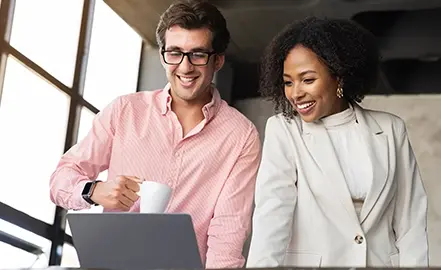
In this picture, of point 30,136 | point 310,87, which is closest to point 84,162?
point 30,136

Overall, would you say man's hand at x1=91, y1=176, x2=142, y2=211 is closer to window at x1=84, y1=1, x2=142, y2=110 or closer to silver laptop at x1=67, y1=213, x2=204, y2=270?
silver laptop at x1=67, y1=213, x2=204, y2=270

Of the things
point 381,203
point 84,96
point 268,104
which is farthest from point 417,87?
point 84,96

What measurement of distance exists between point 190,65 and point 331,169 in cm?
36

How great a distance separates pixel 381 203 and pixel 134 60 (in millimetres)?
759

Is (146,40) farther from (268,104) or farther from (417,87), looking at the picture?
(417,87)

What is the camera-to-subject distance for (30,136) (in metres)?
1.78

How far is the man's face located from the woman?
0.13 meters

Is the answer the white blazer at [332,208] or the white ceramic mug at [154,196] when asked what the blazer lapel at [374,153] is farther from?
the white ceramic mug at [154,196]

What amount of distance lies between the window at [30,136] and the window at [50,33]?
0.04 meters

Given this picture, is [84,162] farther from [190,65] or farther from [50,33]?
[50,33]

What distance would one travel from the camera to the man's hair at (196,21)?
1.63 metres

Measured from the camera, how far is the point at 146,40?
6.08 ft

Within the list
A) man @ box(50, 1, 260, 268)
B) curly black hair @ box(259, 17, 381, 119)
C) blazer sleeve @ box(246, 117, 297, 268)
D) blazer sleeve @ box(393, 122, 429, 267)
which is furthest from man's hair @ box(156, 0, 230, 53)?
blazer sleeve @ box(393, 122, 429, 267)

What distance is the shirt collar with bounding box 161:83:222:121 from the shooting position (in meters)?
1.60
